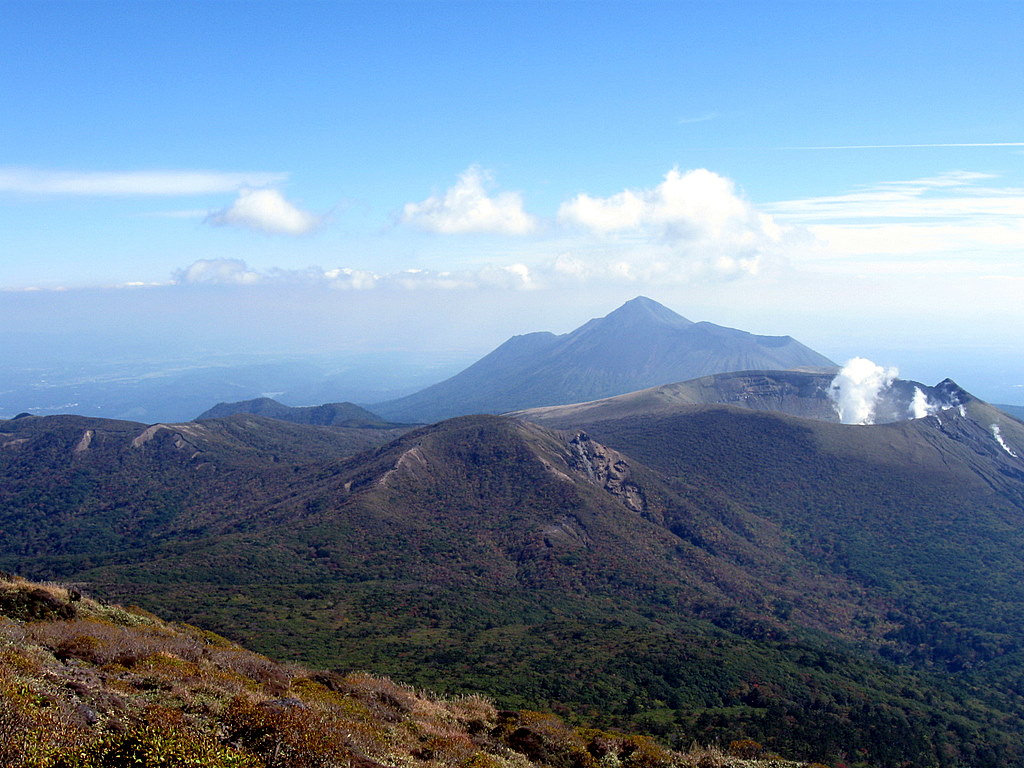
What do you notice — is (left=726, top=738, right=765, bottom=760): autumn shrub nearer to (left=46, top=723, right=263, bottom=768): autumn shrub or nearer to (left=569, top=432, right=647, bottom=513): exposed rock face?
(left=46, top=723, right=263, bottom=768): autumn shrub

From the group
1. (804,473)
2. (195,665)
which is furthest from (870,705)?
(804,473)

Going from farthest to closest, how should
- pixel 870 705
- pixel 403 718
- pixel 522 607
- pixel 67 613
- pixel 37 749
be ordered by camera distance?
1. pixel 522 607
2. pixel 870 705
3. pixel 67 613
4. pixel 403 718
5. pixel 37 749

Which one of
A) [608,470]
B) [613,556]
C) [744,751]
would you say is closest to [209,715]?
[744,751]

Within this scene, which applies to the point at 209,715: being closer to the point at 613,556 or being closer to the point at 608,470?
the point at 613,556

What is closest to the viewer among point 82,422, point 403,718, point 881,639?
point 403,718

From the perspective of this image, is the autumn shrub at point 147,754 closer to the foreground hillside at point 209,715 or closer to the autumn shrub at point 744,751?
the foreground hillside at point 209,715

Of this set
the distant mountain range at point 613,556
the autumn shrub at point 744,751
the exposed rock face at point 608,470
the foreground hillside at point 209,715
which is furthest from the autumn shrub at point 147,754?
the exposed rock face at point 608,470

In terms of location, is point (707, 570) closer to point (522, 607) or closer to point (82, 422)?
point (522, 607)
